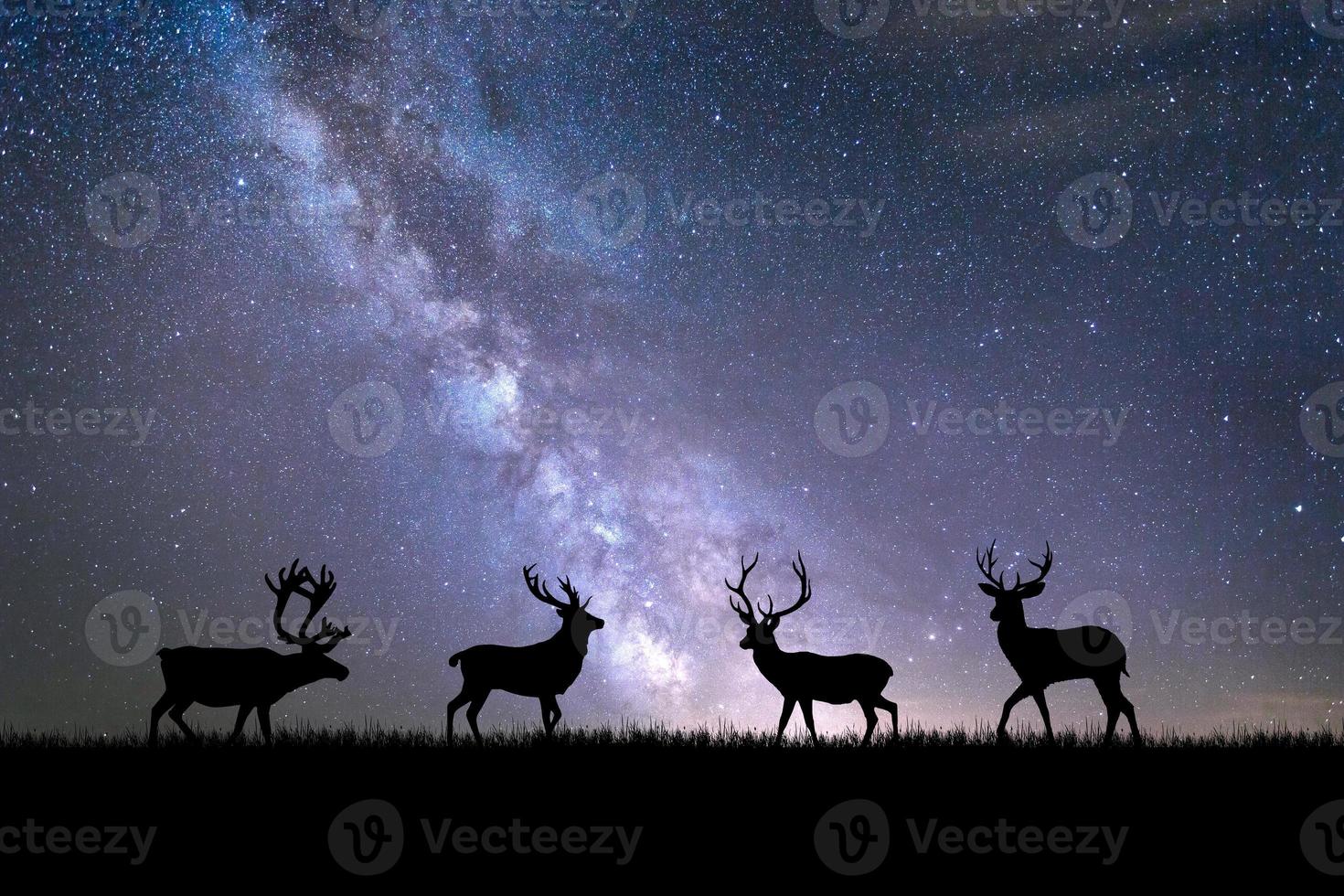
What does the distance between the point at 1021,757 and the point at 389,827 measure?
651cm

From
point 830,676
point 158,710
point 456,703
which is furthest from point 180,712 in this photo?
point 830,676

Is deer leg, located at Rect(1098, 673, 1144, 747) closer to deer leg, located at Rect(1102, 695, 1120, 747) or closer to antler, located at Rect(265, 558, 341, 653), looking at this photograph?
deer leg, located at Rect(1102, 695, 1120, 747)

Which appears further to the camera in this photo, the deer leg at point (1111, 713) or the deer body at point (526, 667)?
the deer body at point (526, 667)

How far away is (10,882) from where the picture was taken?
7250 millimetres

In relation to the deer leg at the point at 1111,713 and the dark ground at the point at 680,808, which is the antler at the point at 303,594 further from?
the deer leg at the point at 1111,713

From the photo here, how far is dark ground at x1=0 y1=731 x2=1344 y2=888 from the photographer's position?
24.7ft

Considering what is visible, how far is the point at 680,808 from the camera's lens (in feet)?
27.9

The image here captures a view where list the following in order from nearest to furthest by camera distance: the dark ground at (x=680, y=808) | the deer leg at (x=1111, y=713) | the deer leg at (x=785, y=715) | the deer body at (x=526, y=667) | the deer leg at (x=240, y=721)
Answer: the dark ground at (x=680, y=808)
the deer leg at (x=240, y=721)
the deer leg at (x=785, y=715)
the deer leg at (x=1111, y=713)
the deer body at (x=526, y=667)

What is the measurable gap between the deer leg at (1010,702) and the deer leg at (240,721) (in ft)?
29.2

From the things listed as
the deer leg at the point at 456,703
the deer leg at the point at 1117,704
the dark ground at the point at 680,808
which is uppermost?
the deer leg at the point at 1117,704

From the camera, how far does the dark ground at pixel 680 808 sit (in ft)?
24.7

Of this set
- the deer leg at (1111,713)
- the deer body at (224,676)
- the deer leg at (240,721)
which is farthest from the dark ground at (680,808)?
the deer leg at (1111,713)

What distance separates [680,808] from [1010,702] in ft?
20.8

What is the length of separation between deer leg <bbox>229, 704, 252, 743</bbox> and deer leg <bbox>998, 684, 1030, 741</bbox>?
890 centimetres
